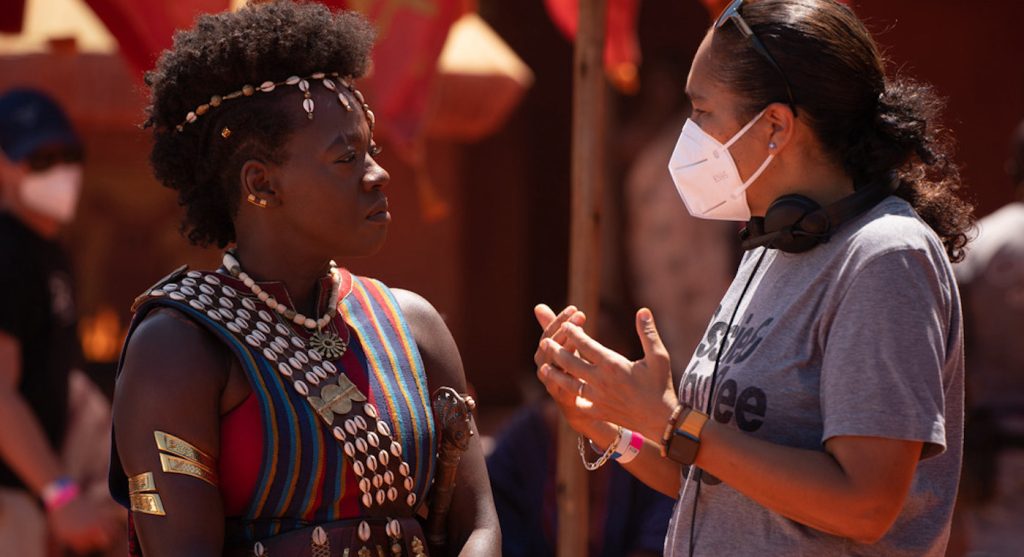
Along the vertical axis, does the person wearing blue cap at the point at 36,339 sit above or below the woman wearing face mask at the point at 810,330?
below

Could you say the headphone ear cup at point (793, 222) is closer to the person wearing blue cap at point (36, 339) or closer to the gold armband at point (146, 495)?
the gold armband at point (146, 495)

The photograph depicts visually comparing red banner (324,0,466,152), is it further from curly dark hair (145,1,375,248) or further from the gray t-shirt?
the gray t-shirt

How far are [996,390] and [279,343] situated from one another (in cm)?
331

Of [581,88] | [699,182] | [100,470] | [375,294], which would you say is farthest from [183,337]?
[100,470]

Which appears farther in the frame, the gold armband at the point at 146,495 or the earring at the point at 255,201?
the earring at the point at 255,201

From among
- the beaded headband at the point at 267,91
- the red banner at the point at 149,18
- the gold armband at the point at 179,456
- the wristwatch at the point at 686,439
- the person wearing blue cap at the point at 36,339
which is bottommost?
the person wearing blue cap at the point at 36,339

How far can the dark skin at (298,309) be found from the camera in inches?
88.9

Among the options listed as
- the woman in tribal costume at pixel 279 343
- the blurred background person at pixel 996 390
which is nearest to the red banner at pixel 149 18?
the woman in tribal costume at pixel 279 343

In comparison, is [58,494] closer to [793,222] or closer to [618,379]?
[618,379]

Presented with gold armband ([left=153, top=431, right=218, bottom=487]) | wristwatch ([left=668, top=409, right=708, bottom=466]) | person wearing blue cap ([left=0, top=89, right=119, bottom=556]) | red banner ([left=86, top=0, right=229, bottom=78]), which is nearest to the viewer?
wristwatch ([left=668, top=409, right=708, bottom=466])

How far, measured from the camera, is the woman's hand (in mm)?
2184

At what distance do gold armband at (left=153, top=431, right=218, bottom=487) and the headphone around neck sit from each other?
1.09 m

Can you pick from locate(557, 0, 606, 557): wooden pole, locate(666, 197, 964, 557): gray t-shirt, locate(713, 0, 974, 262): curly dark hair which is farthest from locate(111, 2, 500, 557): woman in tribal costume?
locate(557, 0, 606, 557): wooden pole

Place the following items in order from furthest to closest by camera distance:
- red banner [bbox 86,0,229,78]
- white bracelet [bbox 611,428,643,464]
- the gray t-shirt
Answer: red banner [bbox 86,0,229,78], white bracelet [bbox 611,428,643,464], the gray t-shirt
